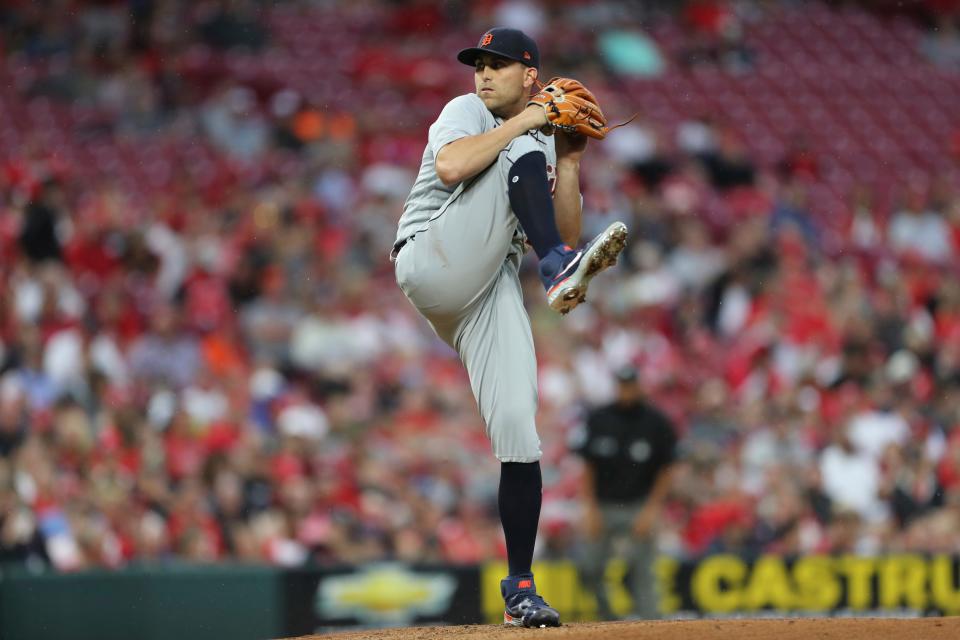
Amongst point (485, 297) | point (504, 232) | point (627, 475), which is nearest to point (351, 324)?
point (627, 475)

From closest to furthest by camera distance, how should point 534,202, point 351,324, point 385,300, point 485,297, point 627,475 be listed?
1. point 534,202
2. point 485,297
3. point 627,475
4. point 351,324
5. point 385,300

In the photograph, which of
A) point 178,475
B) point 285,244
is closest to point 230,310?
point 285,244

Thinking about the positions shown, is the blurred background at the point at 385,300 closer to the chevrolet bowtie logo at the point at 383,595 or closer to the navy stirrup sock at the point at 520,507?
the chevrolet bowtie logo at the point at 383,595

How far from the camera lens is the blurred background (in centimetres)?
809

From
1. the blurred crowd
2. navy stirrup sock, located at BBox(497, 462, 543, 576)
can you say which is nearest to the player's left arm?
navy stirrup sock, located at BBox(497, 462, 543, 576)

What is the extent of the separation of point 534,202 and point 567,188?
28cm

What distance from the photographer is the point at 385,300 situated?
9.96 m

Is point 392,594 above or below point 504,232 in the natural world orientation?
below

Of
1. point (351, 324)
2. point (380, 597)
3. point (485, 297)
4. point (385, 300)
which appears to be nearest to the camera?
point (485, 297)

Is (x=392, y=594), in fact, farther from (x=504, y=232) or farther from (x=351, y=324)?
(x=504, y=232)

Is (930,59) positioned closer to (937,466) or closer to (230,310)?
(937,466)

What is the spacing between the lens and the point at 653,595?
741 centimetres

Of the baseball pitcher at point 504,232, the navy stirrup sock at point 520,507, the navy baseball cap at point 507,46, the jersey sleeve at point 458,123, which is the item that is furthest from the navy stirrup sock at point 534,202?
the navy stirrup sock at point 520,507

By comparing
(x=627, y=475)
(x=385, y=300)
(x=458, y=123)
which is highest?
(x=458, y=123)
